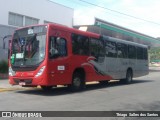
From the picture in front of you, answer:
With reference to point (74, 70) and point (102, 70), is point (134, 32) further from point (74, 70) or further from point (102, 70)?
point (74, 70)

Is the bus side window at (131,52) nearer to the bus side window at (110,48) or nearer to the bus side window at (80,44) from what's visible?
the bus side window at (110,48)

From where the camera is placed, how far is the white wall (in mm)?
28688

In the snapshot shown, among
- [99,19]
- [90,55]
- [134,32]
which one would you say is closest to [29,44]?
[90,55]

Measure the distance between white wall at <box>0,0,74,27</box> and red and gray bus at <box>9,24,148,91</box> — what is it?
1352 centimetres

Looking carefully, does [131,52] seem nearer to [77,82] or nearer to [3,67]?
[77,82]

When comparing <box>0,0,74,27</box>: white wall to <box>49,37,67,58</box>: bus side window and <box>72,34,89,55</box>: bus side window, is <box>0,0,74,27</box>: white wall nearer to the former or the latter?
<box>72,34,89,55</box>: bus side window

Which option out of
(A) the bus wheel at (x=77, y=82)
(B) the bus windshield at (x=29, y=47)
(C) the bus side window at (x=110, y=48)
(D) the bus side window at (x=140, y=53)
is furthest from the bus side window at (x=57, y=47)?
(D) the bus side window at (x=140, y=53)

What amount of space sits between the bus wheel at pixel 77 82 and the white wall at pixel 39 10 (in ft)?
49.6

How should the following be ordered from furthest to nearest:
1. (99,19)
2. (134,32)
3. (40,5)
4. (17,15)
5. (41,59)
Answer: (134,32) < (99,19) < (40,5) < (17,15) < (41,59)

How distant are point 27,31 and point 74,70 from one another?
2.83 m

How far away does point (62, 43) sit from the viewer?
14.3 metres

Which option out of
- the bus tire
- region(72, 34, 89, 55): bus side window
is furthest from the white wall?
region(72, 34, 89, 55): bus side window

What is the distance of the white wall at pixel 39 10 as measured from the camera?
28.7 m

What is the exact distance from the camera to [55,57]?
13.7m
